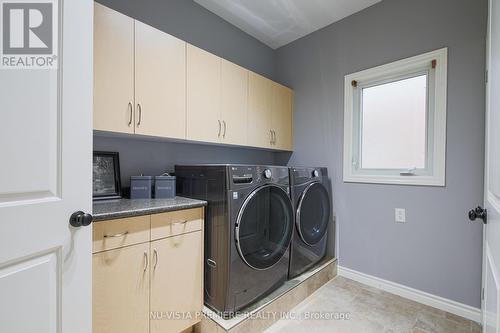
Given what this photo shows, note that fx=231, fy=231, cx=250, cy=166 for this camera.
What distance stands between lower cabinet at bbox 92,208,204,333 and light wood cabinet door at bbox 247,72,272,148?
3.45ft

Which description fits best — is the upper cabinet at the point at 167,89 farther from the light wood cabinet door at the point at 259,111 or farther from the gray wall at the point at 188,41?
the gray wall at the point at 188,41

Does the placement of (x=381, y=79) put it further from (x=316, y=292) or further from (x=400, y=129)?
(x=316, y=292)

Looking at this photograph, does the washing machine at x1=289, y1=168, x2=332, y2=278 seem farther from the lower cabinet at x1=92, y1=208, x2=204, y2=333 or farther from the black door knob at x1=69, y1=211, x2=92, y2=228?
the black door knob at x1=69, y1=211, x2=92, y2=228

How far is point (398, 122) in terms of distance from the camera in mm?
2100

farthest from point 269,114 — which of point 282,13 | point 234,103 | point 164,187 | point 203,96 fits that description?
point 164,187

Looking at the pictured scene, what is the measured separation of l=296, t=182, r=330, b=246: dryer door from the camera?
2.01 m

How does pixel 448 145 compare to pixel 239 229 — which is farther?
pixel 448 145

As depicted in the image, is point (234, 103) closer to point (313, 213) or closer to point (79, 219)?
point (313, 213)

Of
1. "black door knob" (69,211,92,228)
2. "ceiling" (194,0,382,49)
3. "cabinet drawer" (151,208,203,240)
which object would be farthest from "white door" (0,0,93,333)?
"ceiling" (194,0,382,49)

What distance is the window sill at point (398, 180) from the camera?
1.82 m

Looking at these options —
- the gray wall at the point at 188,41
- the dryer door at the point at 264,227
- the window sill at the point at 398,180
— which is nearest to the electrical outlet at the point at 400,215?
the window sill at the point at 398,180

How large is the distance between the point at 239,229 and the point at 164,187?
640 millimetres

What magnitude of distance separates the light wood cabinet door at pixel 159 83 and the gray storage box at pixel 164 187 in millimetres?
311

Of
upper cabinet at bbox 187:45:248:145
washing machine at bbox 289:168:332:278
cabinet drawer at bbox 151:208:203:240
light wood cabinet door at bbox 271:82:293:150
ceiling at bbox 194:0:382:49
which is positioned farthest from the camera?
light wood cabinet door at bbox 271:82:293:150
